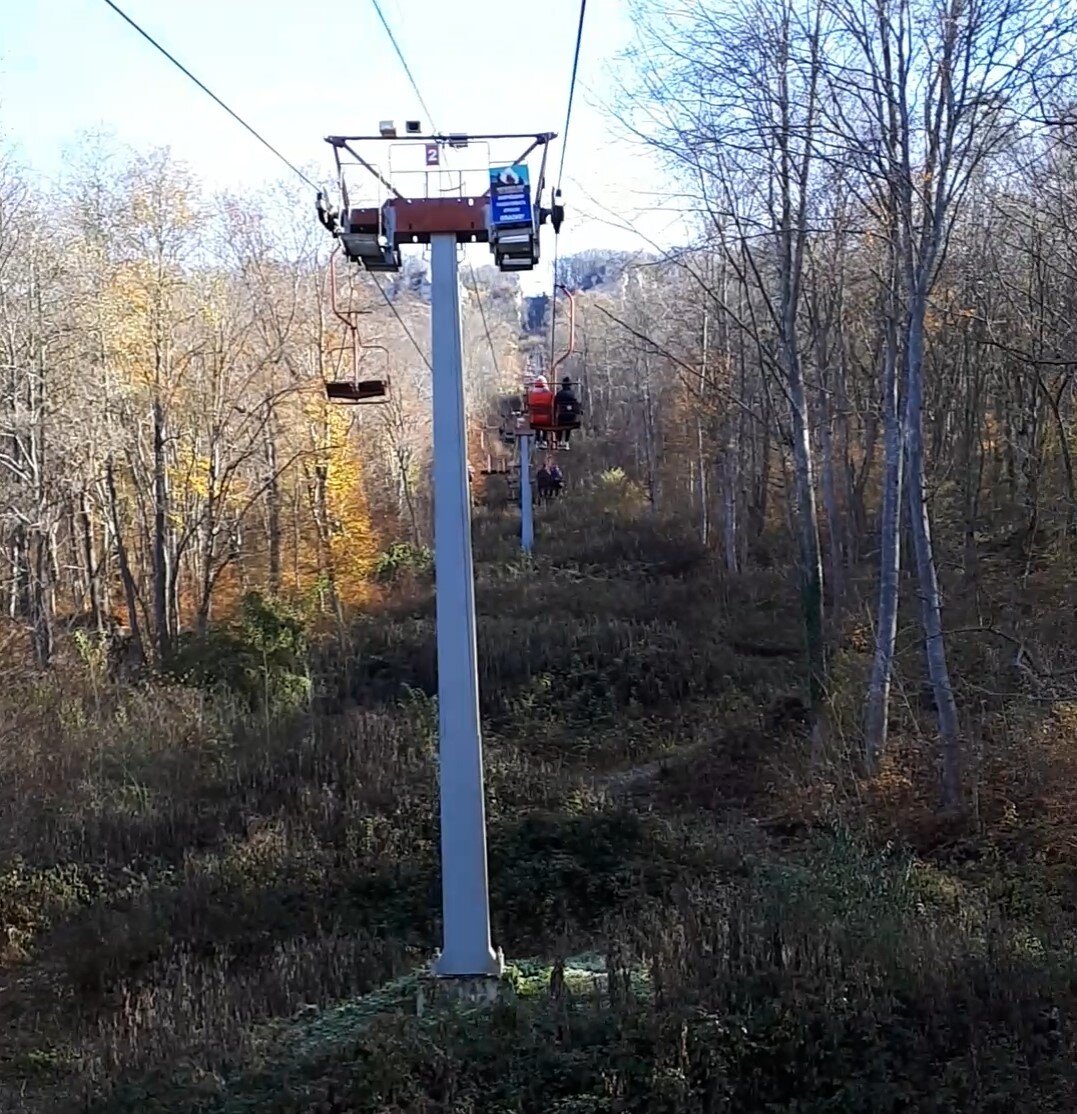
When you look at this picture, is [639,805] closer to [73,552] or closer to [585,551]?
[585,551]

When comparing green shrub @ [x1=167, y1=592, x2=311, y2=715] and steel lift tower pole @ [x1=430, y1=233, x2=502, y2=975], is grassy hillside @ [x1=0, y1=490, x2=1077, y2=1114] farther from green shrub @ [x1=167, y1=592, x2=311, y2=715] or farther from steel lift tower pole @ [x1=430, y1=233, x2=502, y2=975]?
steel lift tower pole @ [x1=430, y1=233, x2=502, y2=975]

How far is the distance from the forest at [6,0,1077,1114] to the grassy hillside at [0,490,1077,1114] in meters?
0.04

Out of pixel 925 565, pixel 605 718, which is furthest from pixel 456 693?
pixel 605 718

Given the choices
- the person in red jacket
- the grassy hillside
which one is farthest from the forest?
the person in red jacket

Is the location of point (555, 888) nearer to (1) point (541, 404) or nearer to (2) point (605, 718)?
(2) point (605, 718)

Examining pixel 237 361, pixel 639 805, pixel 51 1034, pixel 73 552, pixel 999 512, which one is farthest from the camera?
pixel 73 552

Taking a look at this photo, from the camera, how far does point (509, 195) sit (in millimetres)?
7598

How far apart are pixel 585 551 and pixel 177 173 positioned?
1535 cm

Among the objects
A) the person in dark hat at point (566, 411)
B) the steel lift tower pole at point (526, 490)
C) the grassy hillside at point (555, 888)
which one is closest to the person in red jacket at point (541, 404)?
the person in dark hat at point (566, 411)

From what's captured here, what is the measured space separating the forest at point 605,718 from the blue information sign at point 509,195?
2980mm

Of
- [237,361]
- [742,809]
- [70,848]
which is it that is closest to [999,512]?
[742,809]

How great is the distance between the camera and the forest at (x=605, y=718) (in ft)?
19.4

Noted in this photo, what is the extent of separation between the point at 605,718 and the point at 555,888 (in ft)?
24.8

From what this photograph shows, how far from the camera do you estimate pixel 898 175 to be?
10.1 m
